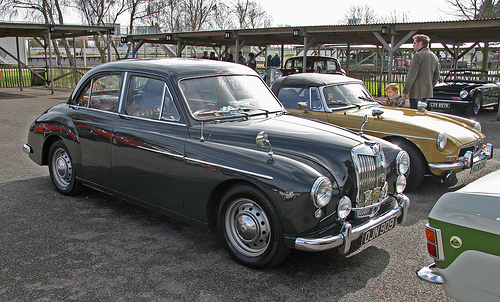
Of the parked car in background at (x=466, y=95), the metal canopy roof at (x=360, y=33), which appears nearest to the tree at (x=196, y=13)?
the metal canopy roof at (x=360, y=33)

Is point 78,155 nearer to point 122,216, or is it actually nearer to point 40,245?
point 122,216

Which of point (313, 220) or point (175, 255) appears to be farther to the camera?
point (175, 255)

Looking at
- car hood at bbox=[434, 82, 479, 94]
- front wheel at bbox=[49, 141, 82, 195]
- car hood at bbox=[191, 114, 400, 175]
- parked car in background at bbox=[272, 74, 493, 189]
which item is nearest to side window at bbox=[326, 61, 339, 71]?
car hood at bbox=[434, 82, 479, 94]

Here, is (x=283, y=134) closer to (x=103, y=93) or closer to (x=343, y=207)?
(x=343, y=207)

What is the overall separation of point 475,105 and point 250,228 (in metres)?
12.1

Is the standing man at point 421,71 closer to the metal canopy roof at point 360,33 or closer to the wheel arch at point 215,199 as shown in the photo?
the wheel arch at point 215,199

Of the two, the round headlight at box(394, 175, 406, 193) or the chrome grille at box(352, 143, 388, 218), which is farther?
the round headlight at box(394, 175, 406, 193)

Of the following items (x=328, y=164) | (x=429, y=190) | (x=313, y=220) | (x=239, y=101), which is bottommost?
(x=429, y=190)

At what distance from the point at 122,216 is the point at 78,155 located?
3.20ft

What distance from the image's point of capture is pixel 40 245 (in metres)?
4.17

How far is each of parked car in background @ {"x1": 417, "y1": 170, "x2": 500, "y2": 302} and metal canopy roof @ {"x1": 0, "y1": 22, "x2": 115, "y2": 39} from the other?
22518 mm

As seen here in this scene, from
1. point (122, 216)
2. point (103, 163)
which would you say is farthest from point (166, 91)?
point (122, 216)

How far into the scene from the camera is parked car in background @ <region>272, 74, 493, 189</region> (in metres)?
5.89

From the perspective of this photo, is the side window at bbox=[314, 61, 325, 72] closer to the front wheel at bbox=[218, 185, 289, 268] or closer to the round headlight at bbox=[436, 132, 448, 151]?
the round headlight at bbox=[436, 132, 448, 151]
